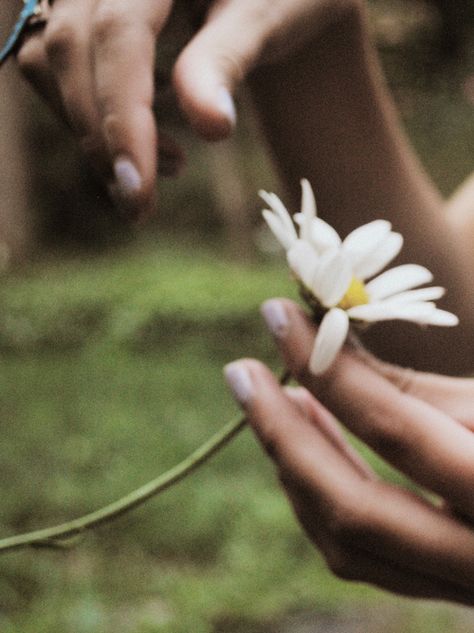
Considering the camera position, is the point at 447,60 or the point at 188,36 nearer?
the point at 188,36

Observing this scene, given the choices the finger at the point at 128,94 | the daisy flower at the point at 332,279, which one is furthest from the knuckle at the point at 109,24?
the daisy flower at the point at 332,279

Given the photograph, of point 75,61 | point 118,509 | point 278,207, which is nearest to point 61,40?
point 75,61

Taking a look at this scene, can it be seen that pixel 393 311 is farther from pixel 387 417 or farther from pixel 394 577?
pixel 394 577

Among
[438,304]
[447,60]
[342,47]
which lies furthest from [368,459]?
[447,60]

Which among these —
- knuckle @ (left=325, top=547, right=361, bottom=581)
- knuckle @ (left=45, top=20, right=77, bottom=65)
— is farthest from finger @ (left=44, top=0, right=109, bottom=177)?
knuckle @ (left=325, top=547, right=361, bottom=581)

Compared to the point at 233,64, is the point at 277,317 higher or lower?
lower

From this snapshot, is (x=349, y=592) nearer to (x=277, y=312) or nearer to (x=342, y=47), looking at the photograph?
(x=342, y=47)

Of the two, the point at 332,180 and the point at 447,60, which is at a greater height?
the point at 332,180
